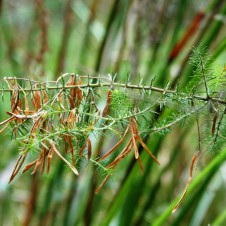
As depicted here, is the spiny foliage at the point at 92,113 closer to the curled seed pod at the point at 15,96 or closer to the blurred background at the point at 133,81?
the curled seed pod at the point at 15,96

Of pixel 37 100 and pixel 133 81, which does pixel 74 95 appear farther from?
pixel 133 81

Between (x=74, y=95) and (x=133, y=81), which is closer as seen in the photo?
(x=74, y=95)

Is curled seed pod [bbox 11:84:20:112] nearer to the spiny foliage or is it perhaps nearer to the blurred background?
the spiny foliage

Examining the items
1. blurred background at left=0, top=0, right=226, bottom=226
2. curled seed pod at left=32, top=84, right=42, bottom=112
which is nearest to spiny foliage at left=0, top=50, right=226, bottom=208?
curled seed pod at left=32, top=84, right=42, bottom=112

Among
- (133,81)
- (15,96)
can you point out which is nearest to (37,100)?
(15,96)

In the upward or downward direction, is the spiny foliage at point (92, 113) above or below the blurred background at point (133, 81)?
below

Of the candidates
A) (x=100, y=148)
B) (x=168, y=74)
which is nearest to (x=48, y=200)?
(x=100, y=148)

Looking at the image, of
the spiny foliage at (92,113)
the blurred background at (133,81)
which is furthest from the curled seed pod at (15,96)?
the blurred background at (133,81)

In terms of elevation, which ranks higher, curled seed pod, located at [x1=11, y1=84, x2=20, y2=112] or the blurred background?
the blurred background

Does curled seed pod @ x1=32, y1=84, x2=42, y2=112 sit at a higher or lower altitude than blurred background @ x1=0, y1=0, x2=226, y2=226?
lower

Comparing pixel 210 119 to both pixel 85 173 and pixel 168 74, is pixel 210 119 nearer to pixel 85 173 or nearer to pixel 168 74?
pixel 168 74

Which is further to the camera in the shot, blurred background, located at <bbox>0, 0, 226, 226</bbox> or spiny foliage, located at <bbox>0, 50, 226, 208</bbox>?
blurred background, located at <bbox>0, 0, 226, 226</bbox>
